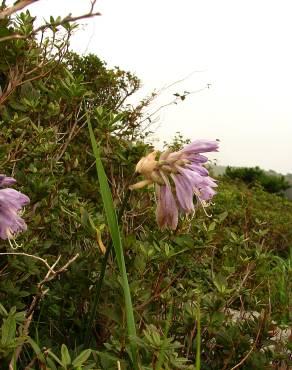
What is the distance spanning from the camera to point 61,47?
2.49 metres

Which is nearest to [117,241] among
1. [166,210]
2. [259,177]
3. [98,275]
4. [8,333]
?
[166,210]

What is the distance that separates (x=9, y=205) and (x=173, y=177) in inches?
15.6

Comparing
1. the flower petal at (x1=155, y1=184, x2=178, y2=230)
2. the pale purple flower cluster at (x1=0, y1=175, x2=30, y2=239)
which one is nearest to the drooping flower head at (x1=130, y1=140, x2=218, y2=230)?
the flower petal at (x1=155, y1=184, x2=178, y2=230)

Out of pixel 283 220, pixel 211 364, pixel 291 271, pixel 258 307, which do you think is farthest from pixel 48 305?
pixel 283 220

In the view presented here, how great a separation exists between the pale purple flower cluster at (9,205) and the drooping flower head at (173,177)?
281 mm

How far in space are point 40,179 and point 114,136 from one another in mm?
632

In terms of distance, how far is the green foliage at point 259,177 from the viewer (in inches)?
569

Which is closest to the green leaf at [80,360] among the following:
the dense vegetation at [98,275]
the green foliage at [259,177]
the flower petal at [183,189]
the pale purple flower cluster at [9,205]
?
the dense vegetation at [98,275]

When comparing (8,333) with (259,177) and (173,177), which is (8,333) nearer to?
(173,177)

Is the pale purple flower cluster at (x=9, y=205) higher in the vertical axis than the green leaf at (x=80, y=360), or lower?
higher

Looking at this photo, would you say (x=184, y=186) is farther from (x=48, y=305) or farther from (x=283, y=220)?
(x=283, y=220)

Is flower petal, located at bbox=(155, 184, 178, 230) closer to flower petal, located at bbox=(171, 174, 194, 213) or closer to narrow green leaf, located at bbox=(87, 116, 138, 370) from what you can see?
flower petal, located at bbox=(171, 174, 194, 213)

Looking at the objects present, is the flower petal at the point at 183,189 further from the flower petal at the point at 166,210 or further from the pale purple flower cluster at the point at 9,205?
the pale purple flower cluster at the point at 9,205

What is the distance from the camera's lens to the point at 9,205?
53.1 inches
